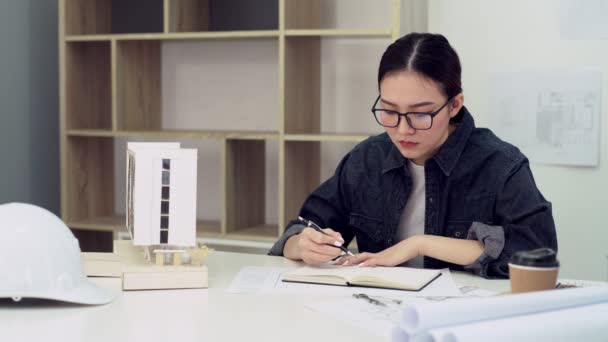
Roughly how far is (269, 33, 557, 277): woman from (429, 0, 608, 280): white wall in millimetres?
866

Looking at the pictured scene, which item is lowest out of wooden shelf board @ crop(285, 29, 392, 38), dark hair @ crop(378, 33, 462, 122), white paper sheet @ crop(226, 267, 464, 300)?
white paper sheet @ crop(226, 267, 464, 300)

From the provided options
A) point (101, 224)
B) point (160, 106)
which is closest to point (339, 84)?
point (160, 106)

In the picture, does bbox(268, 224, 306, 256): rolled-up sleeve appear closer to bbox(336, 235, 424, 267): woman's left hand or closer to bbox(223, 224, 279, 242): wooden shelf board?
bbox(336, 235, 424, 267): woman's left hand

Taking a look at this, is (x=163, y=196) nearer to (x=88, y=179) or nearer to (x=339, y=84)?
(x=339, y=84)

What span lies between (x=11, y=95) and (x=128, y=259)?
1852mm

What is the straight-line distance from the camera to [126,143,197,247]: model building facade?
158 cm

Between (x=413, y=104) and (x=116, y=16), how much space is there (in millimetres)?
2061

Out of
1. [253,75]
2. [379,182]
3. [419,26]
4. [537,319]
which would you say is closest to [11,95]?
[253,75]

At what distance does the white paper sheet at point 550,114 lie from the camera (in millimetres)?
2678

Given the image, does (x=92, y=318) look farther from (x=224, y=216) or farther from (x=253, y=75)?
(x=253, y=75)

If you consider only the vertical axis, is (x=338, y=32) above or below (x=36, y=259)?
above

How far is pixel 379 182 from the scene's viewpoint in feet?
6.72

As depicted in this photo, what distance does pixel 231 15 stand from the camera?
131 inches

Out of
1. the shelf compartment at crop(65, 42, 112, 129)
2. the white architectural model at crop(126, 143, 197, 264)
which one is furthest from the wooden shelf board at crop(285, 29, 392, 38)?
the white architectural model at crop(126, 143, 197, 264)
